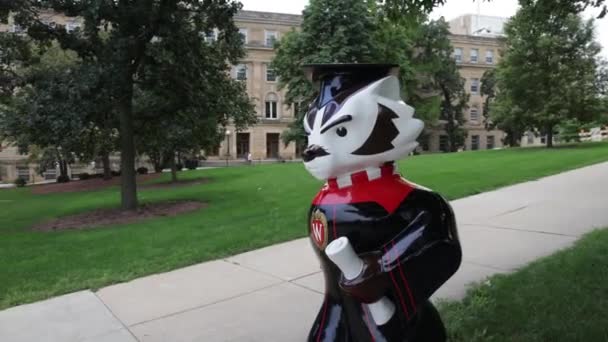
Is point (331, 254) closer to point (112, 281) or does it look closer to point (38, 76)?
point (112, 281)

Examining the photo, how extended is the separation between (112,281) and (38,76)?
21.9 ft

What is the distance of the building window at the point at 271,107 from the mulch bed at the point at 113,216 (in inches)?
1566

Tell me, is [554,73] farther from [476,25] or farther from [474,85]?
[476,25]

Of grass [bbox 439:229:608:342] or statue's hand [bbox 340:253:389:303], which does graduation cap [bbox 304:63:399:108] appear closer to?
statue's hand [bbox 340:253:389:303]

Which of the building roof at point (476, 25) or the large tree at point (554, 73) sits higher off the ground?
the building roof at point (476, 25)

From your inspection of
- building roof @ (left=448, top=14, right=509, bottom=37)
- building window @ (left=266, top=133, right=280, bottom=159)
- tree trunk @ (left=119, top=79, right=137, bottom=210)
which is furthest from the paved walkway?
building roof @ (left=448, top=14, right=509, bottom=37)

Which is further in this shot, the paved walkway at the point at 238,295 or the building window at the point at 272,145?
the building window at the point at 272,145

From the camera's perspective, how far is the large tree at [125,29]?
991cm

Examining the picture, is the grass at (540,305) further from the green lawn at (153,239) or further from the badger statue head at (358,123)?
the green lawn at (153,239)

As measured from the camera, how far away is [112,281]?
563 centimetres

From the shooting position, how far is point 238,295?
498 centimetres

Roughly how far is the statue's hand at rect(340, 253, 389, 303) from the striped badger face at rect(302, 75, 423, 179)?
17.9 inches

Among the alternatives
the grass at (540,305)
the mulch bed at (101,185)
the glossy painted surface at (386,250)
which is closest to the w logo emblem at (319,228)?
the glossy painted surface at (386,250)

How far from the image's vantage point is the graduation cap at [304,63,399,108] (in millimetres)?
2209
